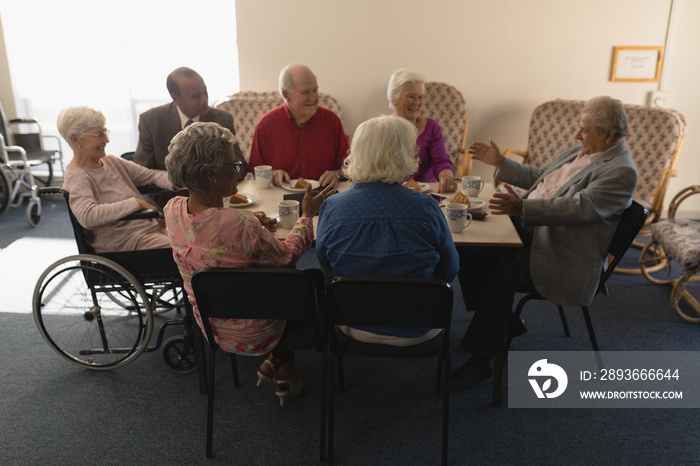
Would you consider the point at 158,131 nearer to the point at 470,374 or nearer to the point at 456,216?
the point at 456,216

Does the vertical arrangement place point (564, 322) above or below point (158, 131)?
below

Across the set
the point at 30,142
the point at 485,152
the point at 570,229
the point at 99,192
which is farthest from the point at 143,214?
the point at 30,142

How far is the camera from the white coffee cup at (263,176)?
270cm

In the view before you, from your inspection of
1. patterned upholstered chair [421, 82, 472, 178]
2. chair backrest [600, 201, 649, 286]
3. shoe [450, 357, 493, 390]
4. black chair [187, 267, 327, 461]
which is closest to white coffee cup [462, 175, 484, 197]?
chair backrest [600, 201, 649, 286]

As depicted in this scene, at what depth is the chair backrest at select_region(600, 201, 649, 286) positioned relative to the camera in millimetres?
2102

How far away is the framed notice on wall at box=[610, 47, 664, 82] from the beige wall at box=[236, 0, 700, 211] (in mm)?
48

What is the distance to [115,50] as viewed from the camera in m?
4.69

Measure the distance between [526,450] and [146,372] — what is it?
170cm

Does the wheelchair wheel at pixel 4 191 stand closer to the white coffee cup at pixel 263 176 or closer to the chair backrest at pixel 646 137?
the white coffee cup at pixel 263 176

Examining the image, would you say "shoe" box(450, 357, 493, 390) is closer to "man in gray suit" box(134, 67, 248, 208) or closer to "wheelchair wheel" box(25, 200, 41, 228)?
"man in gray suit" box(134, 67, 248, 208)

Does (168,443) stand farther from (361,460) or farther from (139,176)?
(139,176)

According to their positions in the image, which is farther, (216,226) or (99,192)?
(99,192)

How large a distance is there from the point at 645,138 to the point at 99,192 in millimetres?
3465

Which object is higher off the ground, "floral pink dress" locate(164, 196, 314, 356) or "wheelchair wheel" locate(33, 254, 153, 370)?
"floral pink dress" locate(164, 196, 314, 356)
